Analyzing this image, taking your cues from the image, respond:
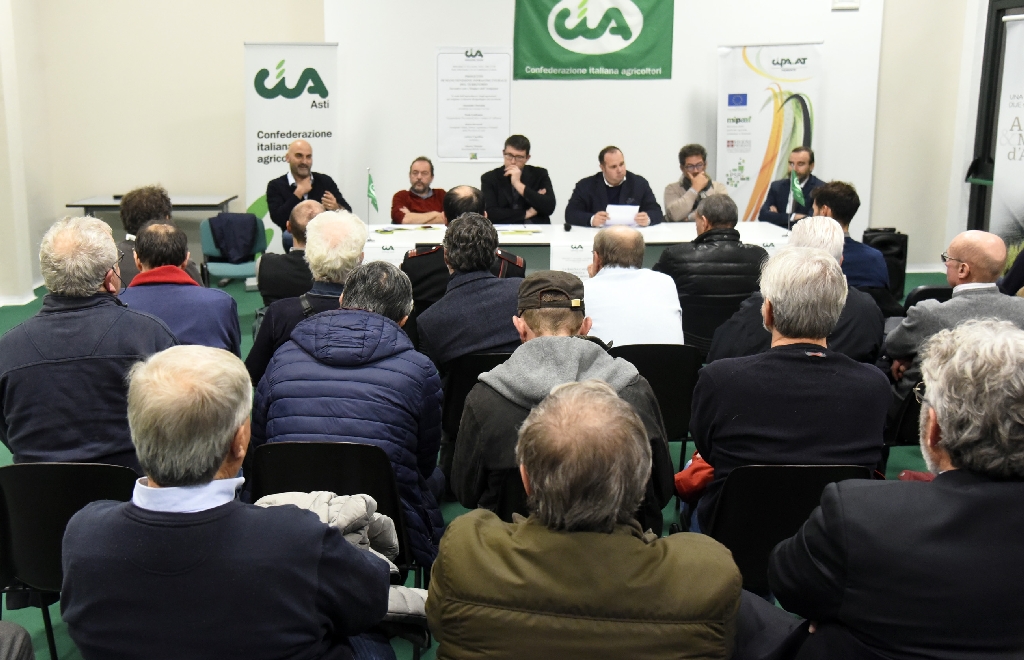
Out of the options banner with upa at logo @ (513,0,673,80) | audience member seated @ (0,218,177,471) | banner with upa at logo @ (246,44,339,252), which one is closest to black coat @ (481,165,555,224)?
banner with upa at logo @ (513,0,673,80)

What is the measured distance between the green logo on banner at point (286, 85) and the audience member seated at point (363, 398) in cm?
570

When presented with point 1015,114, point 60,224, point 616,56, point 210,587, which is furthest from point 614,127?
point 210,587

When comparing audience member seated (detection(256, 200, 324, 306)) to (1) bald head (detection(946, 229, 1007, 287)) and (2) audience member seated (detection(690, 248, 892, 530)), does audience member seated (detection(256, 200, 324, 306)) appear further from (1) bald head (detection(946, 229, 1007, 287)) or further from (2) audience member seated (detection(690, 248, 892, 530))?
(1) bald head (detection(946, 229, 1007, 287))

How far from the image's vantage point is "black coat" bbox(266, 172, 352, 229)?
732 cm

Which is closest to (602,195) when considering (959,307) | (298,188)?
(298,188)

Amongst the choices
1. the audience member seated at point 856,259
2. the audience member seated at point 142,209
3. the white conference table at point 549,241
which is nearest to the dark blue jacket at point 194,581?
the audience member seated at point 142,209

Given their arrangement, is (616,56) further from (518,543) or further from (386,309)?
(518,543)

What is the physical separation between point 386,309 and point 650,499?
3.30ft

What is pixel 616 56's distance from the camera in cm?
828

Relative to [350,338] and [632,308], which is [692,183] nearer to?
[632,308]

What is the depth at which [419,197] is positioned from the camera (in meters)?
7.32

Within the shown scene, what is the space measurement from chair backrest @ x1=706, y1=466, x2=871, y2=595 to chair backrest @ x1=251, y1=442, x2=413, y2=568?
0.82 meters

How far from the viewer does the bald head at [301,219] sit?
4.88 meters

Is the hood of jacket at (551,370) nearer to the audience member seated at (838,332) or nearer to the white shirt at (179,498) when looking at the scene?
the white shirt at (179,498)
